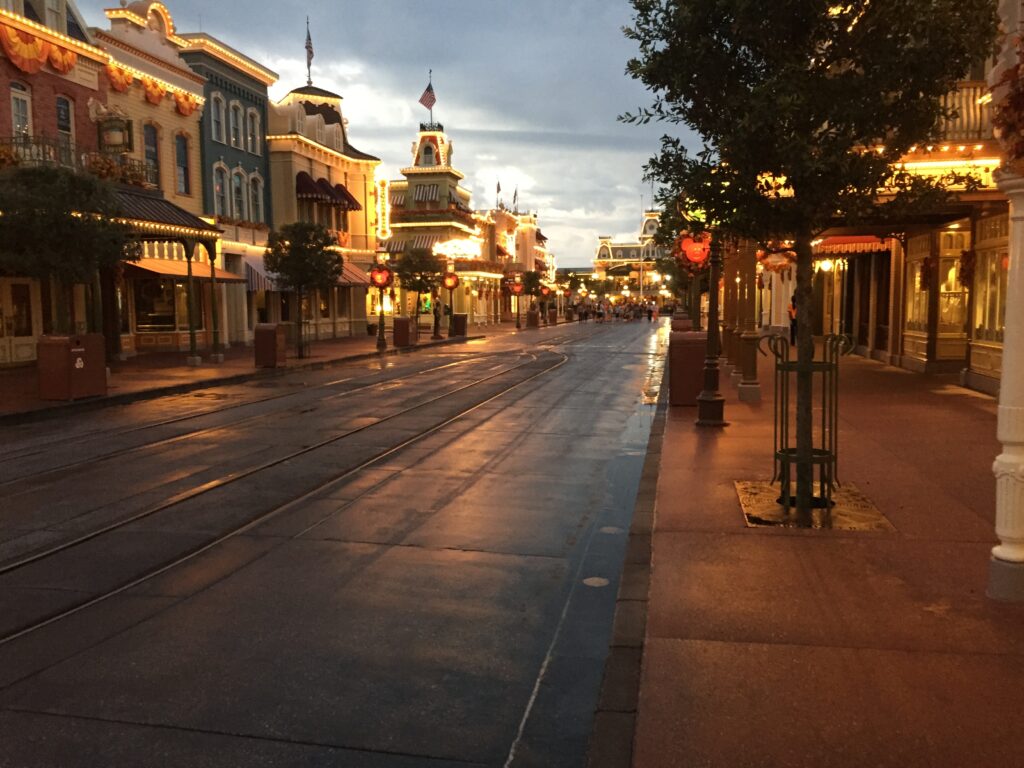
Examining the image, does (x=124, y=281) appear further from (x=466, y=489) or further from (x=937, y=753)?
(x=937, y=753)

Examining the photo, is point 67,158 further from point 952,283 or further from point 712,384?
point 952,283

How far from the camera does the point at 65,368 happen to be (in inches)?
647

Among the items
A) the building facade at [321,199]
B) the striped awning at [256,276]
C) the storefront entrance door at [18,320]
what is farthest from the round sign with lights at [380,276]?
the storefront entrance door at [18,320]

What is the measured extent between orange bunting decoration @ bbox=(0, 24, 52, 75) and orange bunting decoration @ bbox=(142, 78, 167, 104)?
5374 mm

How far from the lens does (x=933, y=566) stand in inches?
230

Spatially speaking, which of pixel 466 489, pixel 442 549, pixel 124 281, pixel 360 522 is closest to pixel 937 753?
pixel 442 549

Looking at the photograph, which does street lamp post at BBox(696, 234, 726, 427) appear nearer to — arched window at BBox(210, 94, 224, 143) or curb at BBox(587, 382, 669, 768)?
curb at BBox(587, 382, 669, 768)

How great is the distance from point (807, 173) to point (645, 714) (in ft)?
14.1

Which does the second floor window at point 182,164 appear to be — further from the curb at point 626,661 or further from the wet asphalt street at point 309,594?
the curb at point 626,661

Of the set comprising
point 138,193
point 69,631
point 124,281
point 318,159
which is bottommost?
point 69,631

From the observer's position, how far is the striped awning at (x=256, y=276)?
114ft

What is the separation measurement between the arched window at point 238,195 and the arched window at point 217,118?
1.61 metres

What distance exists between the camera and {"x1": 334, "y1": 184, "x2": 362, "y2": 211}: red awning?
41344 millimetres

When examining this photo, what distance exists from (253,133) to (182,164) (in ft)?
19.8
